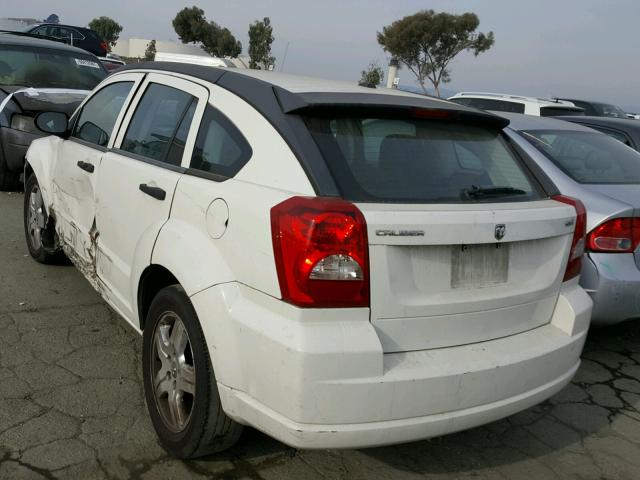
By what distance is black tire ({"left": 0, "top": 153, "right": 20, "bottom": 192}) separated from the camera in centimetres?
722

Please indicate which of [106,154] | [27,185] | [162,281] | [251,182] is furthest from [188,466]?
[27,185]

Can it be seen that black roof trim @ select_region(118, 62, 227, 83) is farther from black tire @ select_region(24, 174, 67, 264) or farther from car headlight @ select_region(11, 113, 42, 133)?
car headlight @ select_region(11, 113, 42, 133)

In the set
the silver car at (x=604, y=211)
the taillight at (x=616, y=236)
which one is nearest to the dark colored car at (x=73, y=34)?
the silver car at (x=604, y=211)

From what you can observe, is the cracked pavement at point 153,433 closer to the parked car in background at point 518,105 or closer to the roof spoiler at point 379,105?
the roof spoiler at point 379,105

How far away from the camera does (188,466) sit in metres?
2.66

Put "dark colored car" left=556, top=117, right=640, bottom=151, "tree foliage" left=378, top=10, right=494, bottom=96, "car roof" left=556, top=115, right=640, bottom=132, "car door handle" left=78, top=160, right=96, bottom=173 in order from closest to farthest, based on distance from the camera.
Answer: "car door handle" left=78, top=160, right=96, bottom=173 → "dark colored car" left=556, top=117, right=640, bottom=151 → "car roof" left=556, top=115, right=640, bottom=132 → "tree foliage" left=378, top=10, right=494, bottom=96

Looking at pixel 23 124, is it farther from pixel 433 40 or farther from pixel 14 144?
pixel 433 40

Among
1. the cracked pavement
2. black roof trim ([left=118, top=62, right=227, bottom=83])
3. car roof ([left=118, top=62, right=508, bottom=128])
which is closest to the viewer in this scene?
car roof ([left=118, top=62, right=508, bottom=128])

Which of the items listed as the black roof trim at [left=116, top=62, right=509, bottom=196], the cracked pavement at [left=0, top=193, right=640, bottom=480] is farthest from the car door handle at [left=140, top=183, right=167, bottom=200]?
the cracked pavement at [left=0, top=193, right=640, bottom=480]

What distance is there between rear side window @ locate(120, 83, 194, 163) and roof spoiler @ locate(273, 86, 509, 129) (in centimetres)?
66

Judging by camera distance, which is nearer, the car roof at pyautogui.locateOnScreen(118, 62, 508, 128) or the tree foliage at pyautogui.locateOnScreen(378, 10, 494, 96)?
the car roof at pyautogui.locateOnScreen(118, 62, 508, 128)

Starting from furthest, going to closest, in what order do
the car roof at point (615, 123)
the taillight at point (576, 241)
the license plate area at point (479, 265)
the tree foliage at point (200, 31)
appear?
the tree foliage at point (200, 31) → the car roof at point (615, 123) → the taillight at point (576, 241) → the license plate area at point (479, 265)

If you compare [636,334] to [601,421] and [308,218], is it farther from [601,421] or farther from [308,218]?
[308,218]

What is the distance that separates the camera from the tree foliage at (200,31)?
149 ft
